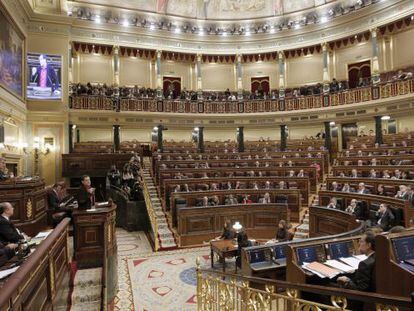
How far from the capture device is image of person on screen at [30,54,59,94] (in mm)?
13522

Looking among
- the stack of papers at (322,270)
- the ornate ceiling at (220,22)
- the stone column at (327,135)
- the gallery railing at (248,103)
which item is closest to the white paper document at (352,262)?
the stack of papers at (322,270)

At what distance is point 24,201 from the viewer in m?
5.76

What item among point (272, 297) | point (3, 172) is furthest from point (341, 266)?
point (3, 172)

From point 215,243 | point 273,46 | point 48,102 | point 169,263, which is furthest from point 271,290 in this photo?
point 273,46

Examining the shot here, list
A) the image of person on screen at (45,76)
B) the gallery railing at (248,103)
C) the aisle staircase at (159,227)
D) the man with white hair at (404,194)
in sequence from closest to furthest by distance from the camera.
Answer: the man with white hair at (404,194) < the aisle staircase at (159,227) < the image of person on screen at (45,76) < the gallery railing at (248,103)

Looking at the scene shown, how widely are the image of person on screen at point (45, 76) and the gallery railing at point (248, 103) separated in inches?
58.2

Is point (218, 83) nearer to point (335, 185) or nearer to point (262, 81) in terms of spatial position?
point (262, 81)

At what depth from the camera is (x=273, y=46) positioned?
1923cm

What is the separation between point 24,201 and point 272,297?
4.90 m

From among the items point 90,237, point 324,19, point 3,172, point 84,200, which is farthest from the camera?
point 324,19

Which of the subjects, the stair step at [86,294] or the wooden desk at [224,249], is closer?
the stair step at [86,294]

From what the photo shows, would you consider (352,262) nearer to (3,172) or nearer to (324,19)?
(3,172)

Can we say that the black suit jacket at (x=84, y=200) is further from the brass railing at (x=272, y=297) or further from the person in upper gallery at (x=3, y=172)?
the person in upper gallery at (x=3, y=172)

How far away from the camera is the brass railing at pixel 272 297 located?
6.07ft
